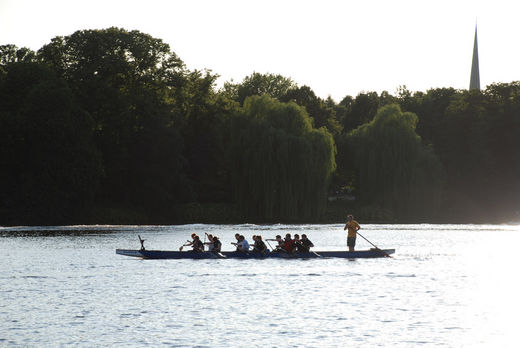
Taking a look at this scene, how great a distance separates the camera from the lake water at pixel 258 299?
2464cm

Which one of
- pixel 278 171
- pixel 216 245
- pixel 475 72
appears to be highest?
pixel 475 72

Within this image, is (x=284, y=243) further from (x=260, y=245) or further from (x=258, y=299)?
(x=258, y=299)

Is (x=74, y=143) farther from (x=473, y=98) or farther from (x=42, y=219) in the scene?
(x=473, y=98)

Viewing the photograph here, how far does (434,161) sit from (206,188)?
23449 millimetres

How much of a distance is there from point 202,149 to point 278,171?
22.5 metres

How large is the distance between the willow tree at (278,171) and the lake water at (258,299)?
63.2 ft

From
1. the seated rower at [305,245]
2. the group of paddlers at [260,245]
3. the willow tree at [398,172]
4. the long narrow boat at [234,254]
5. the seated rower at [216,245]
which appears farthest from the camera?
the willow tree at [398,172]

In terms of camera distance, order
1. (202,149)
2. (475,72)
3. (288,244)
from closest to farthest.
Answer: (288,244) < (202,149) < (475,72)

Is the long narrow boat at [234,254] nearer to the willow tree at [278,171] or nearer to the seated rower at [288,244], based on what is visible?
the seated rower at [288,244]

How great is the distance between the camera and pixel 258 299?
3244 cm

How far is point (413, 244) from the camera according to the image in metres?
61.2

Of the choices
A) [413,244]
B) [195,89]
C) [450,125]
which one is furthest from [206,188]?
[413,244]

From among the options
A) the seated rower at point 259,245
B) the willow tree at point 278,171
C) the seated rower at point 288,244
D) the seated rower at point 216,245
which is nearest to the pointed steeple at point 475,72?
the willow tree at point 278,171

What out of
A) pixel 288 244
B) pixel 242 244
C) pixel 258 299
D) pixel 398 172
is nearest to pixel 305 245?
pixel 288 244
